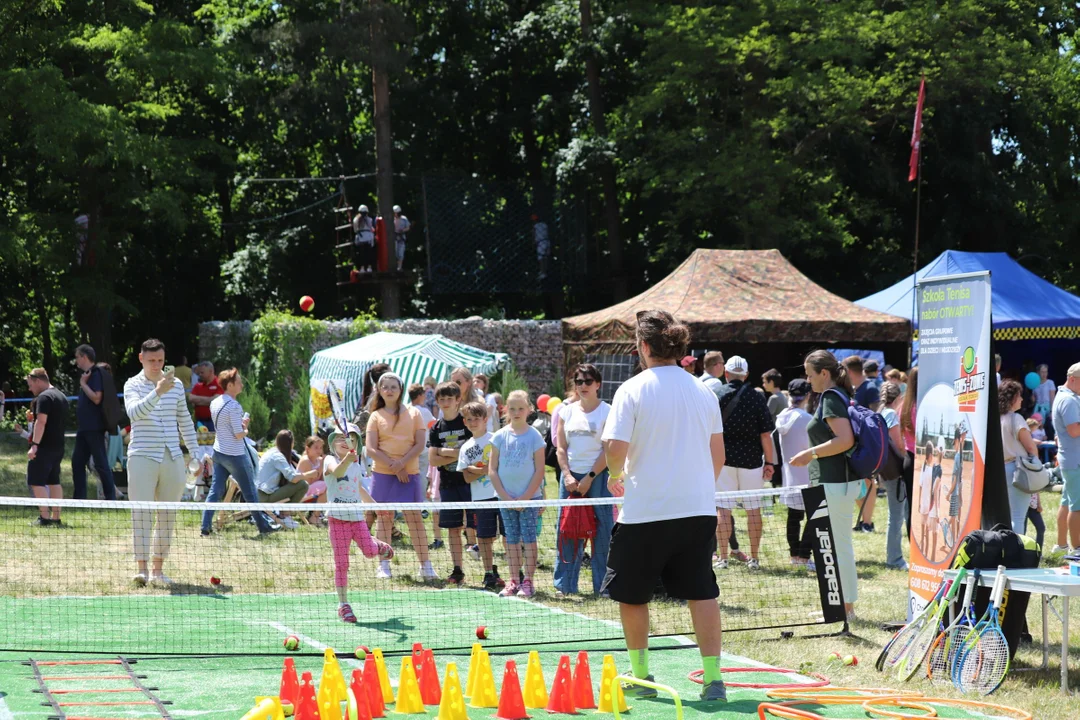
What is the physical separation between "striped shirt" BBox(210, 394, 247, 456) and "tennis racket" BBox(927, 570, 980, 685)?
22.9ft

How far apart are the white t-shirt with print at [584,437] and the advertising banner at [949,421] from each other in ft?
8.45

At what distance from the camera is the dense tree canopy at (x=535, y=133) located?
89.7ft

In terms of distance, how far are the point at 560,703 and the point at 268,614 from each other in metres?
3.70

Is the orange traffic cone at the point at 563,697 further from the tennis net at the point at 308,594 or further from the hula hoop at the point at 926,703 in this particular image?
the tennis net at the point at 308,594

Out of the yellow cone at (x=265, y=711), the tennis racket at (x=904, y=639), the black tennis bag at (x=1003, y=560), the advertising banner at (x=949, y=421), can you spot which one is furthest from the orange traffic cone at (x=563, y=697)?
the advertising banner at (x=949, y=421)

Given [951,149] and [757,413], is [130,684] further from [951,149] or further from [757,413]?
[951,149]

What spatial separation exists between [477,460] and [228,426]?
2.93 meters

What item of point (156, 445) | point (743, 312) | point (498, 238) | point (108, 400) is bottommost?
point (156, 445)

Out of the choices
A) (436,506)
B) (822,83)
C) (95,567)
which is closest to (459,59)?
(822,83)

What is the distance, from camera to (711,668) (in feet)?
18.9

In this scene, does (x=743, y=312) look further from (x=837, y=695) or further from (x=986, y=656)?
(x=837, y=695)

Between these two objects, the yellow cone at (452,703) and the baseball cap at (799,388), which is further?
the baseball cap at (799,388)

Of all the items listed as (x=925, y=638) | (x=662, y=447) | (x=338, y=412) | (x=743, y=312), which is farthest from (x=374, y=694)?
(x=743, y=312)

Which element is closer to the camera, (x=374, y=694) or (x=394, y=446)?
(x=374, y=694)
